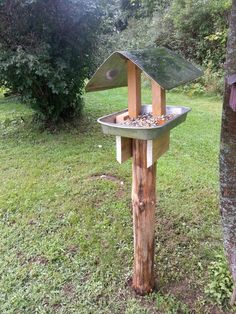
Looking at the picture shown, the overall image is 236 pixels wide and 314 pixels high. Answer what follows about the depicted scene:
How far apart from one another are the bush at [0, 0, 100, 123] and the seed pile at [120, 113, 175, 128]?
266 centimetres

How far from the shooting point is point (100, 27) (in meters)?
4.71

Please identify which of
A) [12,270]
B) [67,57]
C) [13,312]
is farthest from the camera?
[67,57]

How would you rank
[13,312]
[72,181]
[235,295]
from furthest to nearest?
[72,181] → [13,312] → [235,295]

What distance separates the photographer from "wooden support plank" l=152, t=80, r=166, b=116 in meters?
1.59

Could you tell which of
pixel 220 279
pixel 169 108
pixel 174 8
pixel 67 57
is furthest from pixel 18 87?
pixel 174 8

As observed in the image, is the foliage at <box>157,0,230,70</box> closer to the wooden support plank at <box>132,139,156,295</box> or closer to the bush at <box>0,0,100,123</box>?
the bush at <box>0,0,100,123</box>

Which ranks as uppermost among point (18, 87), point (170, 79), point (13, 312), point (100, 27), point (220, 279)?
point (100, 27)

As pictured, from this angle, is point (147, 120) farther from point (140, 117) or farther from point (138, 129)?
point (138, 129)

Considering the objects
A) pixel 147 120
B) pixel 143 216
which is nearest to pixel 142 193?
pixel 143 216

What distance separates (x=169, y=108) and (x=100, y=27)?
335cm

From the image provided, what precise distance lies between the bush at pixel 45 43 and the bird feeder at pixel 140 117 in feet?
8.47

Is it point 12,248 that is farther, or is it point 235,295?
point 12,248

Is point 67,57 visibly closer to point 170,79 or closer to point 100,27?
point 100,27

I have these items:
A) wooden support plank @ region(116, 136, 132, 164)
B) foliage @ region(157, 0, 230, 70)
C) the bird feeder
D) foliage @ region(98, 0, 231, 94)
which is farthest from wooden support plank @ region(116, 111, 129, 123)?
foliage @ region(157, 0, 230, 70)
